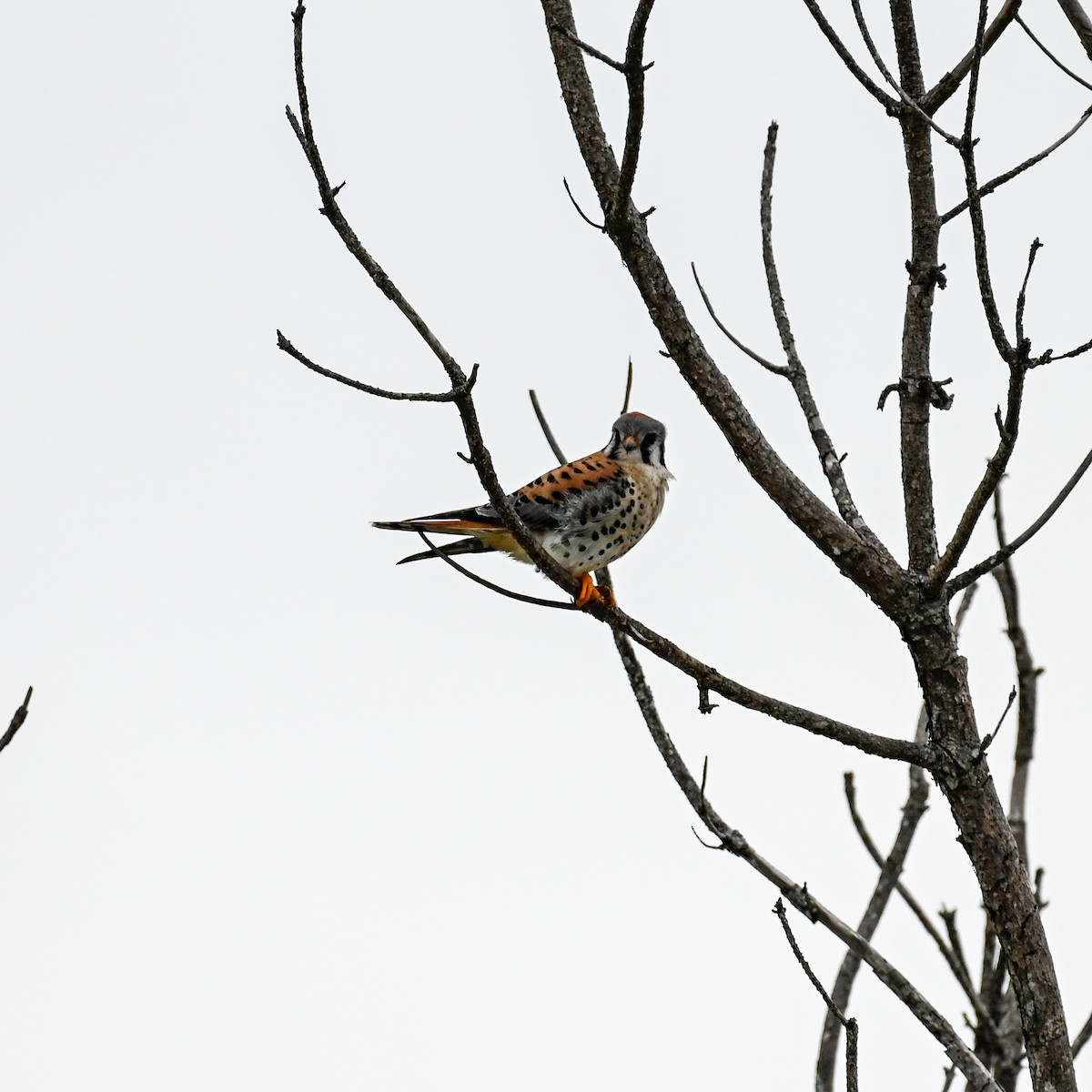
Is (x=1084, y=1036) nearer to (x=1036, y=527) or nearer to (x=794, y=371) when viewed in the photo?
(x=1036, y=527)

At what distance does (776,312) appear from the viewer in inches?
139

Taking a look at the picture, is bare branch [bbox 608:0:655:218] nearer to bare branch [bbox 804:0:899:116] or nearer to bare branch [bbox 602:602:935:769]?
bare branch [bbox 804:0:899:116]

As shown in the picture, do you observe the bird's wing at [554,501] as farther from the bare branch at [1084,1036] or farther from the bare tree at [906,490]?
the bare branch at [1084,1036]

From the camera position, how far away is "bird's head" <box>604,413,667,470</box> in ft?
19.8

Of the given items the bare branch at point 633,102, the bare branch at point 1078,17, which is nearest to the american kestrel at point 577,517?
the bare branch at point 633,102

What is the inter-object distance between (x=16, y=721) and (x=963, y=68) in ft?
7.35

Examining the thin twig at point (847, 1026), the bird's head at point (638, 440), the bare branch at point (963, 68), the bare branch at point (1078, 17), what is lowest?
the thin twig at point (847, 1026)

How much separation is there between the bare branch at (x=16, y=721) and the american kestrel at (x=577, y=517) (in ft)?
8.06

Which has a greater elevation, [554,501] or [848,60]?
[554,501]

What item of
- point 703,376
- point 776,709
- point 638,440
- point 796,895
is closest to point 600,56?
point 703,376

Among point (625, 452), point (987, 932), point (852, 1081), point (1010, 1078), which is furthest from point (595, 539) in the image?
point (852, 1081)

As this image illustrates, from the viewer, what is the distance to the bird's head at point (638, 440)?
6.03m

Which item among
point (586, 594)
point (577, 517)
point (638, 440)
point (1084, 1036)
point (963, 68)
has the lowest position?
point (1084, 1036)

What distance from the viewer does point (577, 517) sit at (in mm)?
5242
